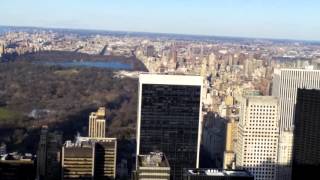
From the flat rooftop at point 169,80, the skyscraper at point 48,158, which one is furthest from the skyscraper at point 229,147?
the skyscraper at point 48,158

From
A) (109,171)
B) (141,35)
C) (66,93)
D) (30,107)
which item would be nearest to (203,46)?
(141,35)

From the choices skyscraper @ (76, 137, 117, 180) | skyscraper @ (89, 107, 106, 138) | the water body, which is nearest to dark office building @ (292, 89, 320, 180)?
skyscraper @ (76, 137, 117, 180)

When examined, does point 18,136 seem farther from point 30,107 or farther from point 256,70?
point 256,70

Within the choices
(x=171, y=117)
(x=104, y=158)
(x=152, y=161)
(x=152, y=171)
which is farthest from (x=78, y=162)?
(x=152, y=171)

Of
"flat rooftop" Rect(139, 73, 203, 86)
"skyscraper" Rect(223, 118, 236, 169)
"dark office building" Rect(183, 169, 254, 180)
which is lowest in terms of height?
"skyscraper" Rect(223, 118, 236, 169)

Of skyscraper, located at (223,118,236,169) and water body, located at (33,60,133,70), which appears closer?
skyscraper, located at (223,118,236,169)

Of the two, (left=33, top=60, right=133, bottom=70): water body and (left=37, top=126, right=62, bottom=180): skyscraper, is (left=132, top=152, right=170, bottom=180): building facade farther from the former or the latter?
(left=33, top=60, right=133, bottom=70): water body
